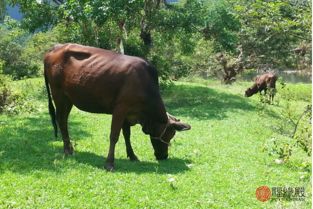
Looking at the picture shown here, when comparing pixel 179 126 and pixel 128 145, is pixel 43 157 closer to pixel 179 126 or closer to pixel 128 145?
pixel 128 145

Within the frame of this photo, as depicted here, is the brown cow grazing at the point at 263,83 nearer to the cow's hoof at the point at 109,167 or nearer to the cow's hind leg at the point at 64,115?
the cow's hind leg at the point at 64,115

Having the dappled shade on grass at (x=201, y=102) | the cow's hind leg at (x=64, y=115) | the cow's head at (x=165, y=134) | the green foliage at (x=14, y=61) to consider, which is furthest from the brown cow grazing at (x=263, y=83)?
the cow's hind leg at (x=64, y=115)

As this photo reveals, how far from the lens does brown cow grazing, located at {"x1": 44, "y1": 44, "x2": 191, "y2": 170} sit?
870 cm

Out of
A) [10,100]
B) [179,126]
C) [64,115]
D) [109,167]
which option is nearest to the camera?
[109,167]

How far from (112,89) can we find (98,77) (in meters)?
0.41

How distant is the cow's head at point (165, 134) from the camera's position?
30.4 feet

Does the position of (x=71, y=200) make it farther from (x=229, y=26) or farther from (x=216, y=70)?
(x=216, y=70)

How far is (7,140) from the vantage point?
10820 mm

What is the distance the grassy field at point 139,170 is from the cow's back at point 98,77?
4.39 ft

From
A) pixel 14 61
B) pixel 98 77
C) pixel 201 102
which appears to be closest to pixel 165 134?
pixel 98 77

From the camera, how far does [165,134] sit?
30.7ft

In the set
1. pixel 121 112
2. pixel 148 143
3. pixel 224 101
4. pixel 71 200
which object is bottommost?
pixel 224 101

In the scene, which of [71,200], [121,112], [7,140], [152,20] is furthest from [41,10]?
[71,200]

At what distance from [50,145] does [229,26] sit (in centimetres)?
1368
